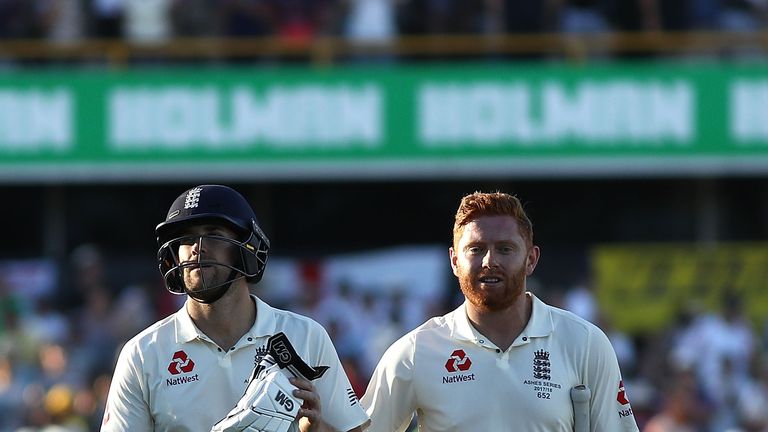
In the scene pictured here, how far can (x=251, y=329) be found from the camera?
19.5ft

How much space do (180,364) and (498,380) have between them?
120 cm

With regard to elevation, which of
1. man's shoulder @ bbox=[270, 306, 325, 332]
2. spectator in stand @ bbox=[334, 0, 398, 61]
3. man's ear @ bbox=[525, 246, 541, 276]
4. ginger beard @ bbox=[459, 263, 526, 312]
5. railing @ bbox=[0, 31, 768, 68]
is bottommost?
man's shoulder @ bbox=[270, 306, 325, 332]

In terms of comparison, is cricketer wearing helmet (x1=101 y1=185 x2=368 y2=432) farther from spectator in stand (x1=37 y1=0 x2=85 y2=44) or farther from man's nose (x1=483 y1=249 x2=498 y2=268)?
spectator in stand (x1=37 y1=0 x2=85 y2=44)

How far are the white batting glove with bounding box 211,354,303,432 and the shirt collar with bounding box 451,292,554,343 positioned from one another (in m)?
0.89

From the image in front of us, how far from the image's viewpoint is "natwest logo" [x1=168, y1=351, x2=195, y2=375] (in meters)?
5.88

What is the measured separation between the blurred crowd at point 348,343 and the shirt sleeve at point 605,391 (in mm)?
6674

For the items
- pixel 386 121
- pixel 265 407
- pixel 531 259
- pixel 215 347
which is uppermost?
pixel 531 259

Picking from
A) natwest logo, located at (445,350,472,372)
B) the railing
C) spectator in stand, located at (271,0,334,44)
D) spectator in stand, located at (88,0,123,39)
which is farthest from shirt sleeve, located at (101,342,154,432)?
spectator in stand, located at (88,0,123,39)

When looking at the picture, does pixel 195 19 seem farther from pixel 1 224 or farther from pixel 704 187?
pixel 704 187

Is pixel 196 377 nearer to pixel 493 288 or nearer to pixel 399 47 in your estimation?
pixel 493 288

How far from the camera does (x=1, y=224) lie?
18.1m

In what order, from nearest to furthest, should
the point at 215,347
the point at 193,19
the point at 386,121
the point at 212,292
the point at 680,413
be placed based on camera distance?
the point at 212,292 → the point at 215,347 → the point at 680,413 → the point at 386,121 → the point at 193,19

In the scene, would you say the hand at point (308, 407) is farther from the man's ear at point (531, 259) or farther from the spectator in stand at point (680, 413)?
the spectator in stand at point (680, 413)

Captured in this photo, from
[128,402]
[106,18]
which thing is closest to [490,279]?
[128,402]
